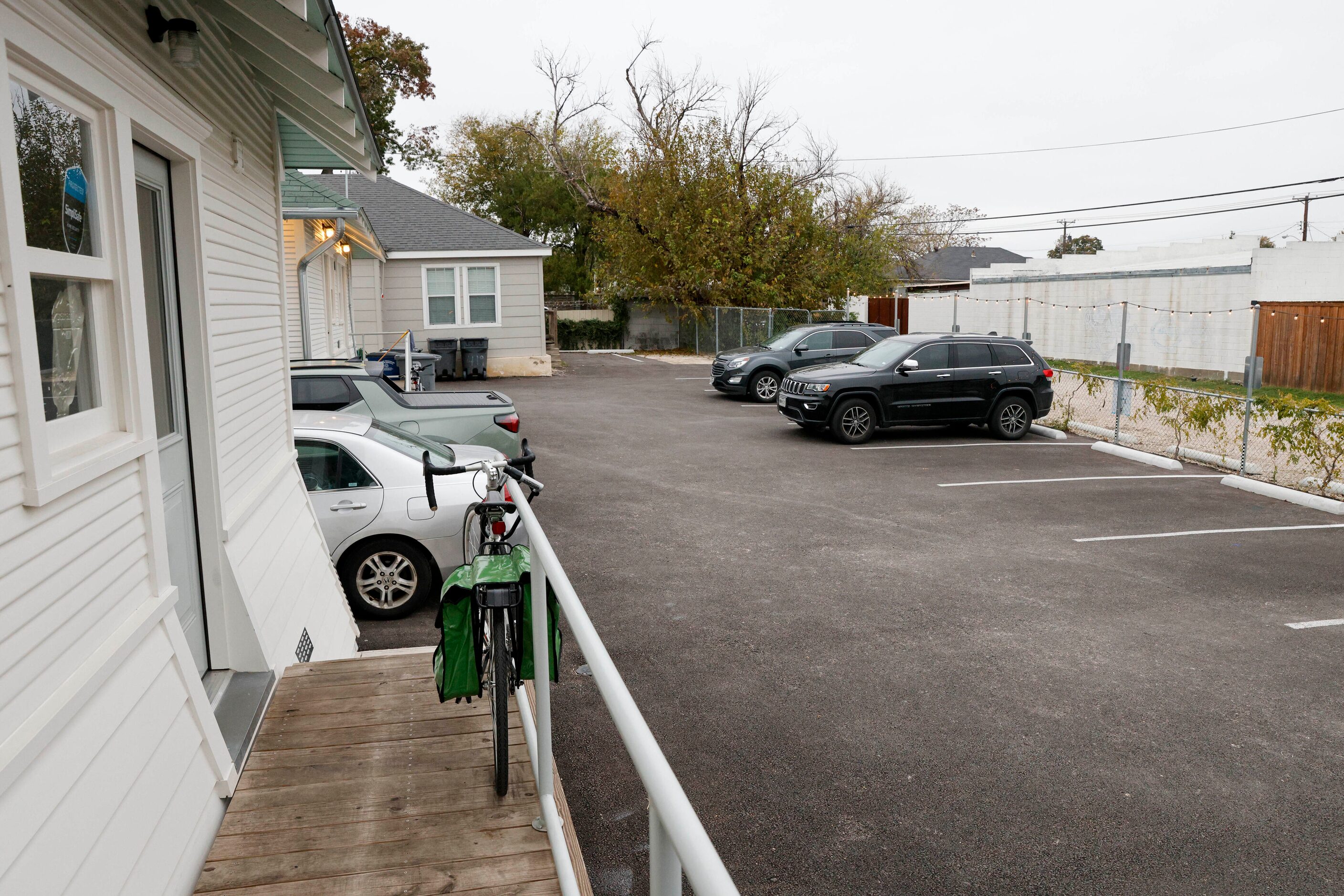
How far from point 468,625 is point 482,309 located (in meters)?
23.3

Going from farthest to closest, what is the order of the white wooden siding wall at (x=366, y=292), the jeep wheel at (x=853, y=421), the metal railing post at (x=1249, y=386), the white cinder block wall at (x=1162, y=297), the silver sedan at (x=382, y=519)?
the white wooden siding wall at (x=366, y=292)
the white cinder block wall at (x=1162, y=297)
the jeep wheel at (x=853, y=421)
the metal railing post at (x=1249, y=386)
the silver sedan at (x=382, y=519)

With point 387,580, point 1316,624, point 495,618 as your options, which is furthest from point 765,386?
point 495,618

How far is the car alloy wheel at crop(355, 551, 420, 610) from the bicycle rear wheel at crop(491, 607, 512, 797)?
3574 millimetres

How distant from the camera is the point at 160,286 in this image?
3.97 m

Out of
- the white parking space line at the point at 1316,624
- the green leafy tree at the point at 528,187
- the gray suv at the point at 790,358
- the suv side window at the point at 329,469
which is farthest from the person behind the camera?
the green leafy tree at the point at 528,187

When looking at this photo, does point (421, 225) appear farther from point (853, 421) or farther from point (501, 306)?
point (853, 421)

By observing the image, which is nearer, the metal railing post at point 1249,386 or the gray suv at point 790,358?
the metal railing post at point 1249,386

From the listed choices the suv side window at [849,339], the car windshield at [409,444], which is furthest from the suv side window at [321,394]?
the suv side window at [849,339]

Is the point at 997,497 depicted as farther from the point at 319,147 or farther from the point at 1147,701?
the point at 319,147

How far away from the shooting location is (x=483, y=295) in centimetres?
2577

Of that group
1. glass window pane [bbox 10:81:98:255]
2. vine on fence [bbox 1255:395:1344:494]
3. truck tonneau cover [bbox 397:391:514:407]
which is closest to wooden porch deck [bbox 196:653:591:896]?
glass window pane [bbox 10:81:98:255]

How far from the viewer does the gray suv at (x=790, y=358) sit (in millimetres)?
19891

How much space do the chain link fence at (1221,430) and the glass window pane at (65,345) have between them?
38.9 feet

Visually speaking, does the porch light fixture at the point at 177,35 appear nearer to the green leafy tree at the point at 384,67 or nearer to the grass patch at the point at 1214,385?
the grass patch at the point at 1214,385
